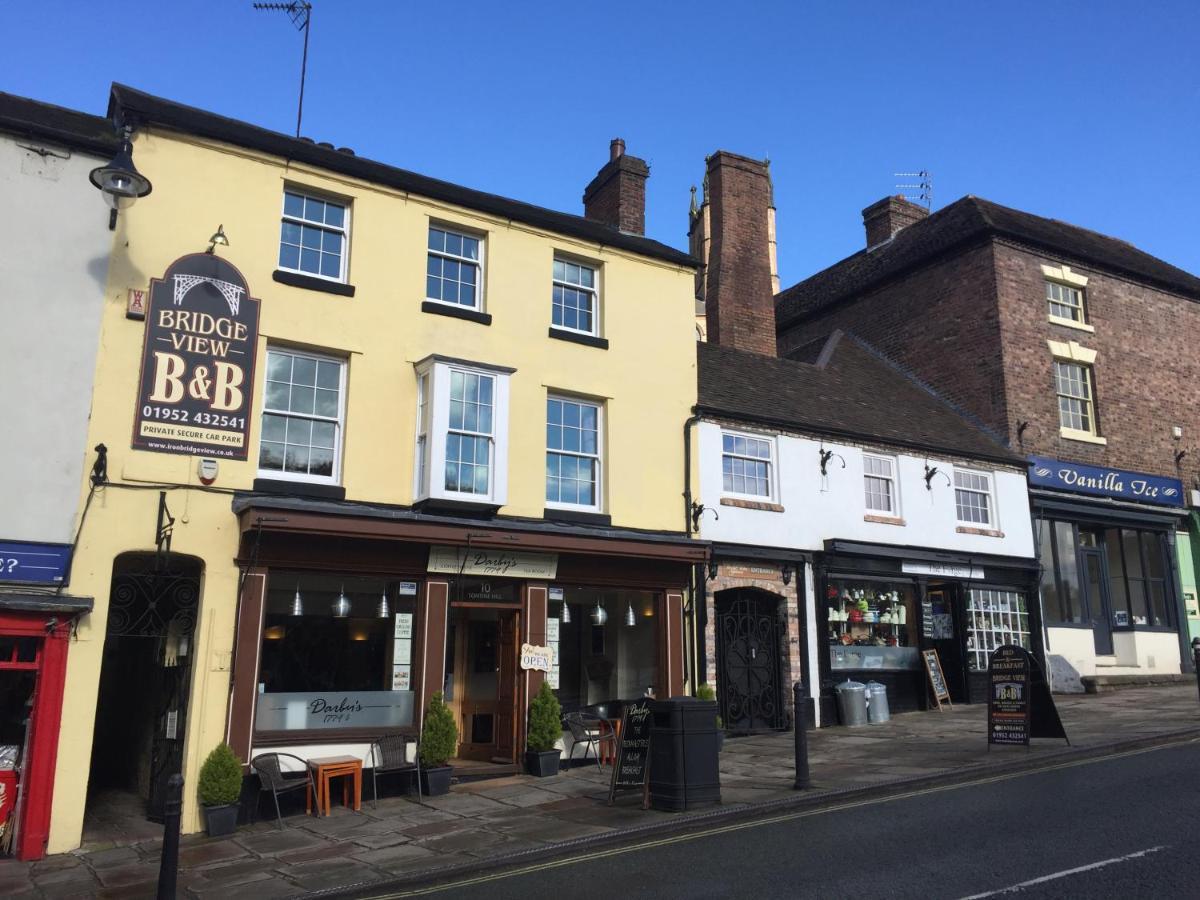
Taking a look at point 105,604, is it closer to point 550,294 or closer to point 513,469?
point 513,469

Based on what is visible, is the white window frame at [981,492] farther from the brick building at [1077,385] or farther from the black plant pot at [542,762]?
the black plant pot at [542,762]

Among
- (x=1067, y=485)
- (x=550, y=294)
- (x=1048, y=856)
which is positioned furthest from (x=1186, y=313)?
(x=1048, y=856)

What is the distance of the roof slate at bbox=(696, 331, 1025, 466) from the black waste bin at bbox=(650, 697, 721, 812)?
6802mm

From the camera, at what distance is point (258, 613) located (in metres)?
11.2

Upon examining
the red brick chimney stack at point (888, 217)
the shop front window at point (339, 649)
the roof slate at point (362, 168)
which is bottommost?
the shop front window at point (339, 649)

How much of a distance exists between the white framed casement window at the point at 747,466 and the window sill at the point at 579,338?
2830mm

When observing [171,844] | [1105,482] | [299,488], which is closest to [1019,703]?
[299,488]

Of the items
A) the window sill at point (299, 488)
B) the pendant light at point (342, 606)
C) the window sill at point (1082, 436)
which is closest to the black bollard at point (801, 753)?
the pendant light at point (342, 606)

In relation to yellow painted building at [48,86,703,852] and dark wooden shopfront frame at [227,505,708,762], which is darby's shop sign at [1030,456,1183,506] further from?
dark wooden shopfront frame at [227,505,708,762]

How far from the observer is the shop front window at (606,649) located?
1534 cm

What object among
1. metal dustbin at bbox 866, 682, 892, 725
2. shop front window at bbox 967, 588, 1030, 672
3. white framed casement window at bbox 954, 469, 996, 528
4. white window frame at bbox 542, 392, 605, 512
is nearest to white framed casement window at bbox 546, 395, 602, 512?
white window frame at bbox 542, 392, 605, 512

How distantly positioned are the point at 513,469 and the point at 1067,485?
13.7 metres

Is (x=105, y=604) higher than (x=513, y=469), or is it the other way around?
(x=513, y=469)

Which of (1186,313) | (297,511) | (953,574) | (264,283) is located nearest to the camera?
(297,511)
